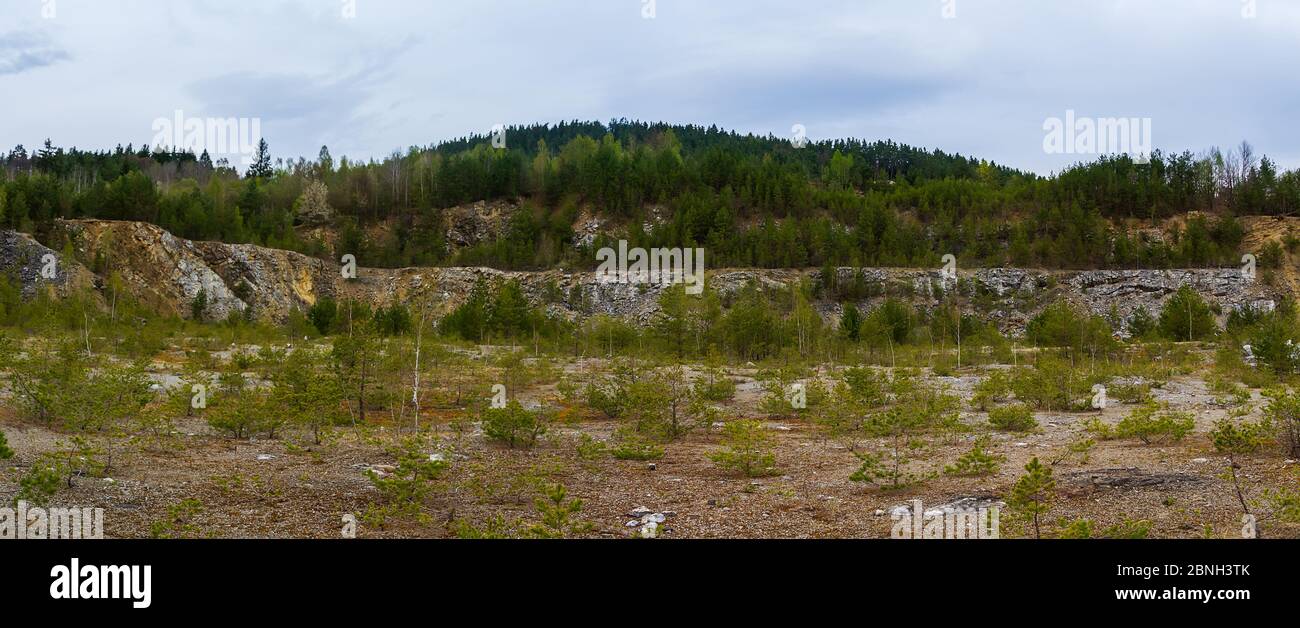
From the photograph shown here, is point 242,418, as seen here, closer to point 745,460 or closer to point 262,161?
point 745,460

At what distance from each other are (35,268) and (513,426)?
189 ft

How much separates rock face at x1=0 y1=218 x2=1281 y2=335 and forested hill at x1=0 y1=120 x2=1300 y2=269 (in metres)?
3.10

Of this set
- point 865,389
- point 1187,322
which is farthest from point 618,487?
point 1187,322

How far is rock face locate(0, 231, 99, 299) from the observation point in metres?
56.4

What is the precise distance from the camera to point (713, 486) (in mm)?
12828

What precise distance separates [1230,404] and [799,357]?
805 inches

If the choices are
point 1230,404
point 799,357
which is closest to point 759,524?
point 1230,404

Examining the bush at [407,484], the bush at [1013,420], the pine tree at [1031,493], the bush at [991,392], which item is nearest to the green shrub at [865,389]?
the bush at [991,392]

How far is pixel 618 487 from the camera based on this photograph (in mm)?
12711

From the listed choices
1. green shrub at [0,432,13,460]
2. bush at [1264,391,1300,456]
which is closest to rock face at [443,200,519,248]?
green shrub at [0,432,13,460]

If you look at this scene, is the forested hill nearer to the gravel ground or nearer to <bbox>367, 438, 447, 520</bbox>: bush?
the gravel ground

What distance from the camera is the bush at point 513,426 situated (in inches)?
609

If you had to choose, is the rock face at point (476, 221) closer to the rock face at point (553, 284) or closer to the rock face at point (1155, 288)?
the rock face at point (553, 284)
